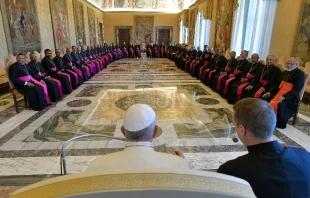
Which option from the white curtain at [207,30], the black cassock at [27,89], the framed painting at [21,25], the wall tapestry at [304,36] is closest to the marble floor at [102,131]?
the black cassock at [27,89]

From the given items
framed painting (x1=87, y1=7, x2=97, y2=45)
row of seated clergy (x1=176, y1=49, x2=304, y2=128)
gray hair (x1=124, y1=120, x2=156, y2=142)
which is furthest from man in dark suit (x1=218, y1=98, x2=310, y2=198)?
framed painting (x1=87, y1=7, x2=97, y2=45)

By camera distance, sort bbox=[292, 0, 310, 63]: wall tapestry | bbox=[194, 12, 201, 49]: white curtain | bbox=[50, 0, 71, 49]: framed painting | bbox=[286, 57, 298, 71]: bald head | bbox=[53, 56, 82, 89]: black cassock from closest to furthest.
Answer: bbox=[286, 57, 298, 71]: bald head, bbox=[292, 0, 310, 63]: wall tapestry, bbox=[53, 56, 82, 89]: black cassock, bbox=[50, 0, 71, 49]: framed painting, bbox=[194, 12, 201, 49]: white curtain

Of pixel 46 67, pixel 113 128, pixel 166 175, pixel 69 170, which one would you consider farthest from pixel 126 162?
pixel 46 67

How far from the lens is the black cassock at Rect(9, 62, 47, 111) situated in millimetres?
4898

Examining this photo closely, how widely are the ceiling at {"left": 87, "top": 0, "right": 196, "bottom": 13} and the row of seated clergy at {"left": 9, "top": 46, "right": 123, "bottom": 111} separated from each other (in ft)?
53.9

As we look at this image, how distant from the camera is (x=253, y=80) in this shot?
531cm

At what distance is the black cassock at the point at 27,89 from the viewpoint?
490 centimetres

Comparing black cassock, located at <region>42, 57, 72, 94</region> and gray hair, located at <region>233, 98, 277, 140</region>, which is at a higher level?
gray hair, located at <region>233, 98, 277, 140</region>

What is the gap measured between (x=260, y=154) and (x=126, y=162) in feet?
2.48

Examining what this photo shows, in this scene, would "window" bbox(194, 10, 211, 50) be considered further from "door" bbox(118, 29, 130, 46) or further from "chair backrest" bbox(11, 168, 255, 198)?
"chair backrest" bbox(11, 168, 255, 198)

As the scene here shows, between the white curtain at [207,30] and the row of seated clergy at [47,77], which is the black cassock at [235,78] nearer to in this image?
the row of seated clergy at [47,77]

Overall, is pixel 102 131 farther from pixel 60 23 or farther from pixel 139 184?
pixel 60 23

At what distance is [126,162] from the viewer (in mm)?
1053

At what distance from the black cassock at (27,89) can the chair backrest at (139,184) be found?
5043 millimetres
